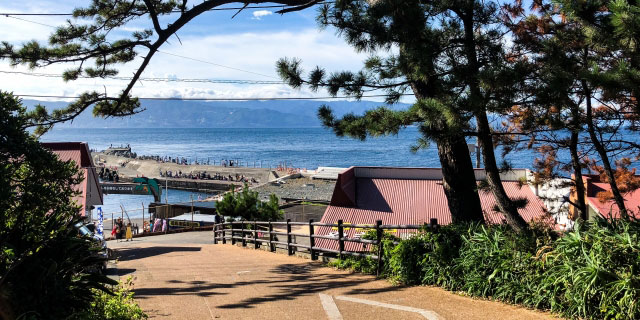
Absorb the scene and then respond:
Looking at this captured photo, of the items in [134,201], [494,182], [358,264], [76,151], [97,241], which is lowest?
[358,264]

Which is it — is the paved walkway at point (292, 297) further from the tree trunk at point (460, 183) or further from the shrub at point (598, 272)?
the tree trunk at point (460, 183)


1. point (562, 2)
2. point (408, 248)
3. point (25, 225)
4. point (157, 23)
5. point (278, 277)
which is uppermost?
point (157, 23)

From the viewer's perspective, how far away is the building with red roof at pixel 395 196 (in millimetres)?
21609

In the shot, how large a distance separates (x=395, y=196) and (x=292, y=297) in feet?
51.2

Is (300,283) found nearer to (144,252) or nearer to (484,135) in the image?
(484,135)

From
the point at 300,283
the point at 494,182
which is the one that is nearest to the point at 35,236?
the point at 300,283

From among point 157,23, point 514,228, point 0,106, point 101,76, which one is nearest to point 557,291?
point 514,228

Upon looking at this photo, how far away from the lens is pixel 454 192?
932 cm

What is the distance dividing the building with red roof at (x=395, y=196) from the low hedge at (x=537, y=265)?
42.7ft

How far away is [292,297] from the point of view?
25.2ft

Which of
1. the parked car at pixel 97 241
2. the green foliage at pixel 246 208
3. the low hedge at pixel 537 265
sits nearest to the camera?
the low hedge at pixel 537 265

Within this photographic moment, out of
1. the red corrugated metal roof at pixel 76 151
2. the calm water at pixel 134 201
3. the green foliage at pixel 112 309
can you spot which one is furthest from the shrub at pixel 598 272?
the calm water at pixel 134 201

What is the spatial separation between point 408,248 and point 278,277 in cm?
261

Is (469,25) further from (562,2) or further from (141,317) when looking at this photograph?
(141,317)
